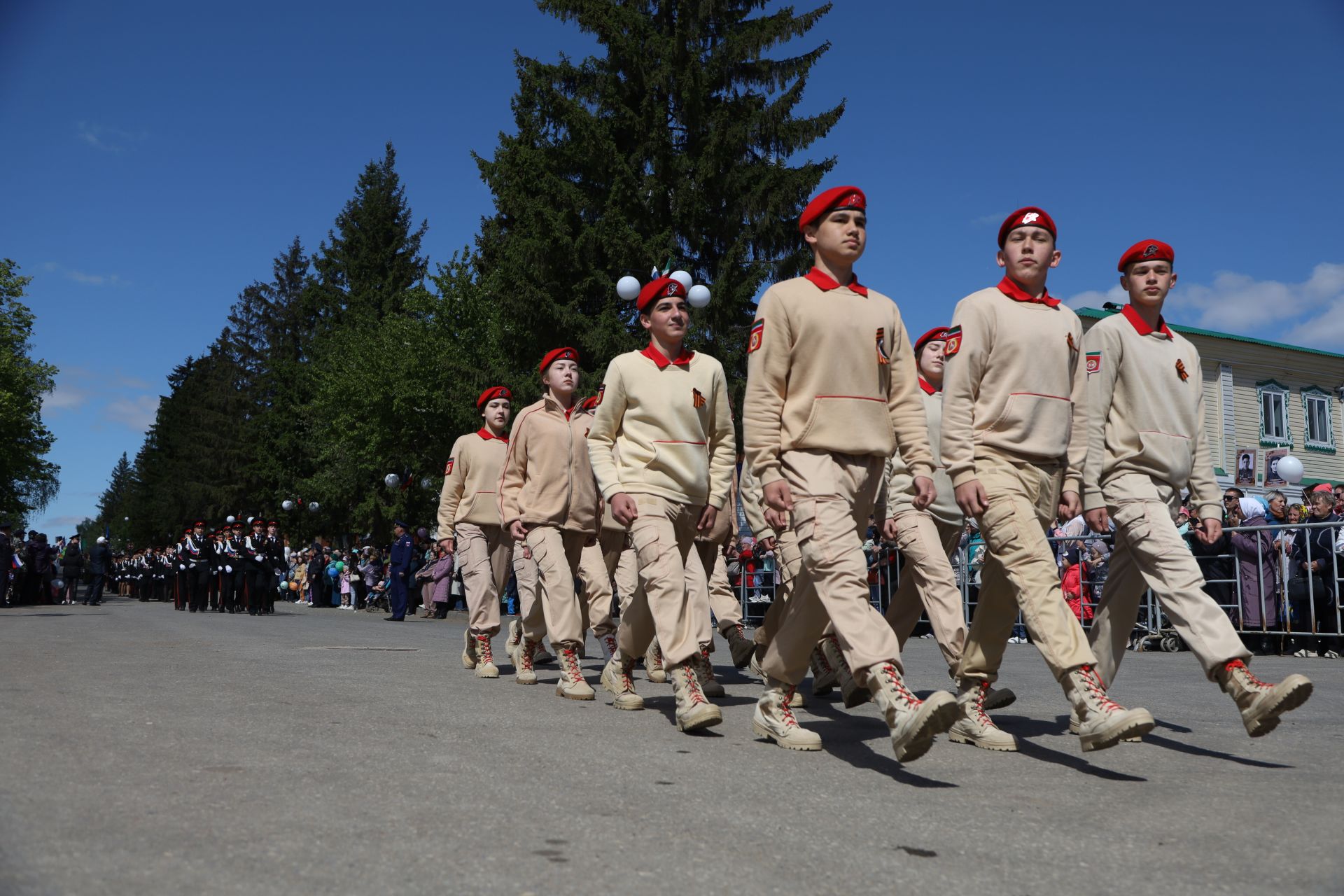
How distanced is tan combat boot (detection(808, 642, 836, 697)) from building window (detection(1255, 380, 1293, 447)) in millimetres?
36983

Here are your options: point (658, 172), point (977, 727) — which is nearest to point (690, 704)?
point (977, 727)

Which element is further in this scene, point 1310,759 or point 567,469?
point 567,469

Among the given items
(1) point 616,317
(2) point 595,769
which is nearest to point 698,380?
(2) point 595,769

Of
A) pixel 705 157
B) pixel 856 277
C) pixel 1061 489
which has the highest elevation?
pixel 705 157

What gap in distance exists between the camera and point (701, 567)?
875cm

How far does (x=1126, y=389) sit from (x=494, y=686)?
444 cm

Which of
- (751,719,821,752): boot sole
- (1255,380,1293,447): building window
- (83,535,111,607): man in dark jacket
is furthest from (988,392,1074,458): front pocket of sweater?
(83,535,111,607): man in dark jacket

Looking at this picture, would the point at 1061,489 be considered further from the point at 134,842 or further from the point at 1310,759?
the point at 134,842

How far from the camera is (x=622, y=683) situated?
23.5 ft

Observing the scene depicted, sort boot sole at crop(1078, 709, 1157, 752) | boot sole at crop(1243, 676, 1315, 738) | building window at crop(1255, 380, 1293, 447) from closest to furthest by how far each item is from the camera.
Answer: boot sole at crop(1078, 709, 1157, 752)
boot sole at crop(1243, 676, 1315, 738)
building window at crop(1255, 380, 1293, 447)

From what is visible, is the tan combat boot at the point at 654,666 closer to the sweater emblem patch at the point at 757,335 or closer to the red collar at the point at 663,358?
the red collar at the point at 663,358

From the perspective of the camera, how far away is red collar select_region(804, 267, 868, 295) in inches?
212

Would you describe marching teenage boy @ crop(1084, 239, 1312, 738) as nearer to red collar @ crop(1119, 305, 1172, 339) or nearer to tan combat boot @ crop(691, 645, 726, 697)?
red collar @ crop(1119, 305, 1172, 339)

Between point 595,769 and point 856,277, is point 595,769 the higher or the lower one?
the lower one
